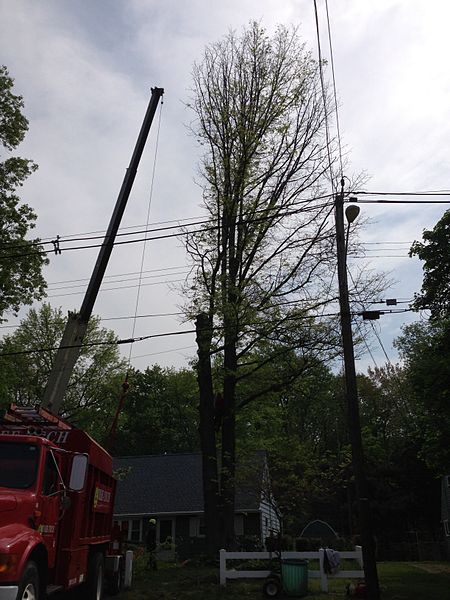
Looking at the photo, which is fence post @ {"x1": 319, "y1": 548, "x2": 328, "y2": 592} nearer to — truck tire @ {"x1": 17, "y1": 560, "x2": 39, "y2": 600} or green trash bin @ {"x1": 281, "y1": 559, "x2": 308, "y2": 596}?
green trash bin @ {"x1": 281, "y1": 559, "x2": 308, "y2": 596}

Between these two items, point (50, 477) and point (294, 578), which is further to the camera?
point (294, 578)

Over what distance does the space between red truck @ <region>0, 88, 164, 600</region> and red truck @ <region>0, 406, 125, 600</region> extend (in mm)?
11

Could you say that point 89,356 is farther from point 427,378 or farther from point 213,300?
point 427,378

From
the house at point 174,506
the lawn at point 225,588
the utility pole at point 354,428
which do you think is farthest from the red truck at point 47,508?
the house at point 174,506

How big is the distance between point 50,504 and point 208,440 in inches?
466

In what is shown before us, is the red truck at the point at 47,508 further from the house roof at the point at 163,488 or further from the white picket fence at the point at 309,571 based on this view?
the house roof at the point at 163,488

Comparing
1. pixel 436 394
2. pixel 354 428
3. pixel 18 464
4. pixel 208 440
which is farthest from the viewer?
pixel 208 440

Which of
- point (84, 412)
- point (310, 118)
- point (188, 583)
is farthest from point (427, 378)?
point (84, 412)

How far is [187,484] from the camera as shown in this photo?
3203 cm

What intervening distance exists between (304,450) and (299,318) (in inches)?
181

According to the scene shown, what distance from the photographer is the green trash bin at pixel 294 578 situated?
12.5m

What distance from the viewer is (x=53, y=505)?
8.21 metres

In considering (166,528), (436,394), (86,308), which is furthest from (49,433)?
(166,528)

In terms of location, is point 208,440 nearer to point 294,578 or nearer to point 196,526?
point 294,578
